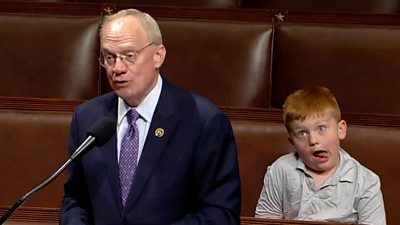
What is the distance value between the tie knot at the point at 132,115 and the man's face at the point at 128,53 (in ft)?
0.06

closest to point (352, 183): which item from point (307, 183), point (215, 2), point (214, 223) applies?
point (307, 183)

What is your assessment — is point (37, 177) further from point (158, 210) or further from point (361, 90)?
point (361, 90)

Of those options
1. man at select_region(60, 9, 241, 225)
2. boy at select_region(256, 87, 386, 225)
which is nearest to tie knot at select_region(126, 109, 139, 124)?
man at select_region(60, 9, 241, 225)

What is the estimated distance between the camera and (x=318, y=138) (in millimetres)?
648

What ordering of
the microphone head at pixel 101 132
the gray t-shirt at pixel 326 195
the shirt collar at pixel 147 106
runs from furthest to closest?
the gray t-shirt at pixel 326 195 → the shirt collar at pixel 147 106 → the microphone head at pixel 101 132

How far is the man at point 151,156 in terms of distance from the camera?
0.54 metres

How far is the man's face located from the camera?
1.75 ft

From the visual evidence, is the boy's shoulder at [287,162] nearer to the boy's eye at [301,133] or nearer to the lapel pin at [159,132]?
the boy's eye at [301,133]

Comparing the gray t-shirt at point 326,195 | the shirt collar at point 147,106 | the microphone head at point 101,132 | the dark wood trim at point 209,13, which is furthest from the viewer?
the dark wood trim at point 209,13

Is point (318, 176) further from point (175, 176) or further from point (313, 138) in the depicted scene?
point (175, 176)

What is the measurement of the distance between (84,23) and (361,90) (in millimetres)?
313

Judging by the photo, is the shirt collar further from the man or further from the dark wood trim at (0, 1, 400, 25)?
the dark wood trim at (0, 1, 400, 25)

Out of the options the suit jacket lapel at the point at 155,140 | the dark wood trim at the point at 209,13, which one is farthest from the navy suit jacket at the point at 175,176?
the dark wood trim at the point at 209,13

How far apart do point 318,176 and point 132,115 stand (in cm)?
20
